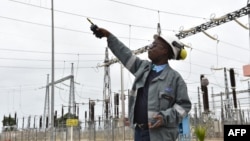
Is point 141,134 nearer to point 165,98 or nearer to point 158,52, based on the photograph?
point 165,98

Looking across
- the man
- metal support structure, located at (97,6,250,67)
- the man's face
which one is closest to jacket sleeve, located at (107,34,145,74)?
the man

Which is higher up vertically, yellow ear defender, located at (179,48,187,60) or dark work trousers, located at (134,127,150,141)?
yellow ear defender, located at (179,48,187,60)

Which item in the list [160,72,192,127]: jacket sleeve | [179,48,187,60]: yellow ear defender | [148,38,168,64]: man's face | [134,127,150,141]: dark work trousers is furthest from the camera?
[179,48,187,60]: yellow ear defender

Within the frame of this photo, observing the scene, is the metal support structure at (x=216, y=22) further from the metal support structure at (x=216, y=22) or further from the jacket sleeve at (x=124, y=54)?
the jacket sleeve at (x=124, y=54)

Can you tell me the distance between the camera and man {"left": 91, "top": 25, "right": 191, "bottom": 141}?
9.26 ft

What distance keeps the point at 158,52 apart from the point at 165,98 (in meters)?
0.42

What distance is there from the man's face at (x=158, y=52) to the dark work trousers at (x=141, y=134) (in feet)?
1.94

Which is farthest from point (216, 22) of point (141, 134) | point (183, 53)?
point (141, 134)

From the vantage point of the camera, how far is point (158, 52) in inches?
122

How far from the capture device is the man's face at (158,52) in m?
3.11

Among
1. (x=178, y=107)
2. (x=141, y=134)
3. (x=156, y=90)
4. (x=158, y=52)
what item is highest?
(x=158, y=52)

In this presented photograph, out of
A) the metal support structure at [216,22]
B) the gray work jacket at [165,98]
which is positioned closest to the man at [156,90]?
the gray work jacket at [165,98]

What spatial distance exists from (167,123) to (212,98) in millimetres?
44481

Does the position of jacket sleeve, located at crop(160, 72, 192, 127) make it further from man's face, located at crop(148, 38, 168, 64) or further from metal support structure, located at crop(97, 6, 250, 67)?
metal support structure, located at crop(97, 6, 250, 67)
